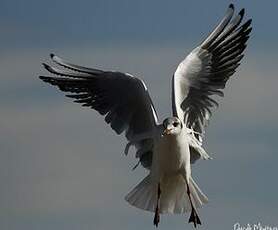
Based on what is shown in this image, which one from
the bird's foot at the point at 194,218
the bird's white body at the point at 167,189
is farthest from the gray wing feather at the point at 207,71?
the bird's foot at the point at 194,218

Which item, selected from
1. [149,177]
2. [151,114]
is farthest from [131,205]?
[151,114]

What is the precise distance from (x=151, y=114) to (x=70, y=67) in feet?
4.02

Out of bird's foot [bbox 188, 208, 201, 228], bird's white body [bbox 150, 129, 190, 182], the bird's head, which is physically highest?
the bird's head

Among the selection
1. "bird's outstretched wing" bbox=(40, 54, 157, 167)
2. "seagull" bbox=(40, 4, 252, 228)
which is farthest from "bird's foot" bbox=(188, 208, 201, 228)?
"bird's outstretched wing" bbox=(40, 54, 157, 167)

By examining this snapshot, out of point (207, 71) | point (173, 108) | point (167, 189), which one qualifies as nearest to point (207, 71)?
point (207, 71)

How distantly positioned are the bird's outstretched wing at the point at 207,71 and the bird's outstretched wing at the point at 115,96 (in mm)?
399

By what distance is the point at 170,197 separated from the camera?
29.7 ft

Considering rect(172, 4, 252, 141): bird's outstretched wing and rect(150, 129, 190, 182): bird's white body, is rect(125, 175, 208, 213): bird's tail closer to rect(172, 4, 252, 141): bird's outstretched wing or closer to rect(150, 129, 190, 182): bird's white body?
rect(150, 129, 190, 182): bird's white body

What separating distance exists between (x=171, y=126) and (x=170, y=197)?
107 centimetres

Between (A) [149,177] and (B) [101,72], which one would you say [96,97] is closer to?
(B) [101,72]

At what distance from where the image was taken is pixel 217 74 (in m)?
9.79

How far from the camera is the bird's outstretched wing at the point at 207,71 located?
9383 millimetres

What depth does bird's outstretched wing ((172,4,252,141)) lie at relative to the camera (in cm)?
938

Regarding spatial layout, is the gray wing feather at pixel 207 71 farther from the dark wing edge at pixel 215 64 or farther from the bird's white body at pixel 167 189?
the bird's white body at pixel 167 189
